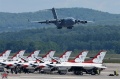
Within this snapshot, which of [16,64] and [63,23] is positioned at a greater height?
[63,23]

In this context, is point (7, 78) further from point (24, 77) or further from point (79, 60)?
point (79, 60)

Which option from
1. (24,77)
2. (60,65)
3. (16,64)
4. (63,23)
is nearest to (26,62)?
(16,64)

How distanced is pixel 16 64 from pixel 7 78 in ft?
84.2

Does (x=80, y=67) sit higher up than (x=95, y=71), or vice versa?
(x=80, y=67)

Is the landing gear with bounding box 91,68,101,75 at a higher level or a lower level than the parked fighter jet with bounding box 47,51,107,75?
lower

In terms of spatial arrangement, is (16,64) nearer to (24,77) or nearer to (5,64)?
(5,64)

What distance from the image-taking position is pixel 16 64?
431 ft

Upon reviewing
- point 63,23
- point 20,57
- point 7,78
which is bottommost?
point 7,78

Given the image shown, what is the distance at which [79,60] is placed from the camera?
128250 mm

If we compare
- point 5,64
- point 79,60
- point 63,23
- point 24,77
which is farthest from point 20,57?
point 63,23

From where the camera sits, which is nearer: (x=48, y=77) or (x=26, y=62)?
(x=48, y=77)

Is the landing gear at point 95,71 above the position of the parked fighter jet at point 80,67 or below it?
below

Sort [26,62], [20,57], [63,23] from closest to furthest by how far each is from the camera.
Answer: [26,62] → [20,57] → [63,23]

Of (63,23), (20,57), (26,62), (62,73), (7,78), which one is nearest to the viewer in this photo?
(7,78)
